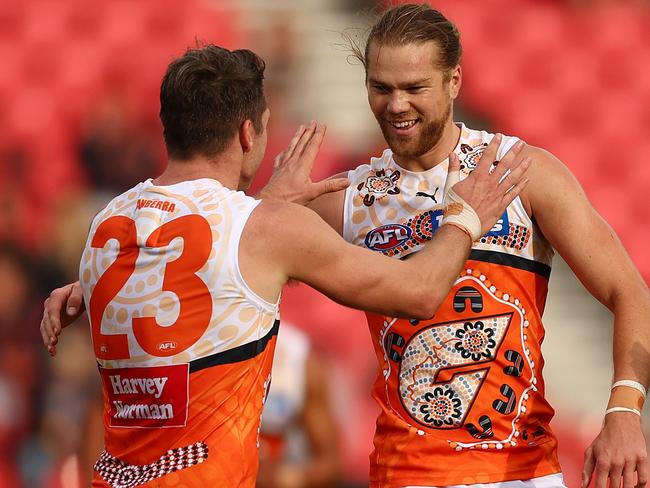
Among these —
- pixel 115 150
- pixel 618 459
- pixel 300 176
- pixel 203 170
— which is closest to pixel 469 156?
pixel 300 176

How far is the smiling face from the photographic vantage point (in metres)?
3.64

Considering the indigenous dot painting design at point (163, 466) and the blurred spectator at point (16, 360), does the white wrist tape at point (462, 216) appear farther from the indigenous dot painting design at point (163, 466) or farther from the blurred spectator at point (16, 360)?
the blurred spectator at point (16, 360)

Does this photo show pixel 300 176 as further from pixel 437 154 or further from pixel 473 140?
pixel 473 140

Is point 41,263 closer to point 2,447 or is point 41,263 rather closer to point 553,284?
point 2,447

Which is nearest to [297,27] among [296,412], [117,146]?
[117,146]

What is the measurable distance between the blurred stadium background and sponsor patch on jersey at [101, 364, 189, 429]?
4040 millimetres

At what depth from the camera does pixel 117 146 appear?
7445mm

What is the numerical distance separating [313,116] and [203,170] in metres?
4.89

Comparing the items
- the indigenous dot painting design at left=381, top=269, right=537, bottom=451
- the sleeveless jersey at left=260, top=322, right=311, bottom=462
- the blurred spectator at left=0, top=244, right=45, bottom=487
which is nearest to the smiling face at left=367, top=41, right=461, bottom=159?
the indigenous dot painting design at left=381, top=269, right=537, bottom=451

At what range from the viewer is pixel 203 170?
3.23m

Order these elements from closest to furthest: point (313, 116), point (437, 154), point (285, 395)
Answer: point (437, 154) < point (285, 395) < point (313, 116)

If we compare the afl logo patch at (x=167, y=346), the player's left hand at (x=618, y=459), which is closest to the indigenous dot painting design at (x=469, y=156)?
the player's left hand at (x=618, y=459)

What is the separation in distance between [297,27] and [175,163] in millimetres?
5117

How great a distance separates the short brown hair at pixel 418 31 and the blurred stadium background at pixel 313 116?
146 inches
